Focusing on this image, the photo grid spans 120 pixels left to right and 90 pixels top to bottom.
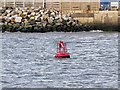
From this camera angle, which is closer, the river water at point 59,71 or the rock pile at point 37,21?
the river water at point 59,71

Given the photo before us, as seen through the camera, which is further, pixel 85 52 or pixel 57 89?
pixel 85 52

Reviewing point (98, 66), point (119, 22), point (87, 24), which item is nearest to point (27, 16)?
point (87, 24)

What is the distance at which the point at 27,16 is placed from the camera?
4906cm

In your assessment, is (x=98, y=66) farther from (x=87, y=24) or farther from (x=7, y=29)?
(x=87, y=24)

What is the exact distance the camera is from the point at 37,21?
4800 centimetres

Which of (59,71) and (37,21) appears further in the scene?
(37,21)

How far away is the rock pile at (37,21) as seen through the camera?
46781 millimetres

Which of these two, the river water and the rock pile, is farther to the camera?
the rock pile

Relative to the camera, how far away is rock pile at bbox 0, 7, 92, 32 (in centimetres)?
4678

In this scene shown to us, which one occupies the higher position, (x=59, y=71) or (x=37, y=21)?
(x=59, y=71)

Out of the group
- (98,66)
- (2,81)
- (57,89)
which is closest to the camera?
(57,89)

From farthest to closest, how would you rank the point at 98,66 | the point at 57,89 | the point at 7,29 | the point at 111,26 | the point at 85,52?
the point at 111,26, the point at 7,29, the point at 85,52, the point at 98,66, the point at 57,89

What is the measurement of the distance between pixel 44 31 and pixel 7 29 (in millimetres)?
3779

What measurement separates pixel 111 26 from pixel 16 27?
10.7 metres
